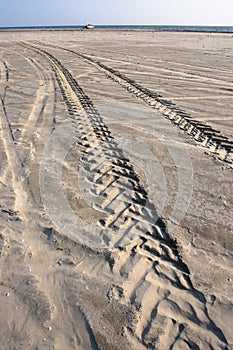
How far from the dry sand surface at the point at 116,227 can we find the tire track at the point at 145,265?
0.01m

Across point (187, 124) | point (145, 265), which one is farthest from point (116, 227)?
point (187, 124)

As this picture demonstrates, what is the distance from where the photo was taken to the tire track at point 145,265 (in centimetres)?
248

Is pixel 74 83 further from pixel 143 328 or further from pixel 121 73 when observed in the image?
pixel 143 328

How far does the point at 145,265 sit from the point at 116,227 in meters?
0.66

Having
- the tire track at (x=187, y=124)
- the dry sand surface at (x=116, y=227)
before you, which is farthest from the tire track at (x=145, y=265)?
the tire track at (x=187, y=124)

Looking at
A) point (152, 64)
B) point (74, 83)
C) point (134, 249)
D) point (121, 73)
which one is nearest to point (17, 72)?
point (74, 83)

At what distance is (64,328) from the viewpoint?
252cm

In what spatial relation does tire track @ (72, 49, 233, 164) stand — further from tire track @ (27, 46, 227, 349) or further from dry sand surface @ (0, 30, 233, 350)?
tire track @ (27, 46, 227, 349)

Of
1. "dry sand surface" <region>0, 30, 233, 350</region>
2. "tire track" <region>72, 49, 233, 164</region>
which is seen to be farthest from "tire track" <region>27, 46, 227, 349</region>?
"tire track" <region>72, 49, 233, 164</region>

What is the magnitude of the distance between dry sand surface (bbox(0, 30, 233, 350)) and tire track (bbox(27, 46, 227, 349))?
0.4 inches

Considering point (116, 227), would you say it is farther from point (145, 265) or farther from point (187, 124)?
point (187, 124)

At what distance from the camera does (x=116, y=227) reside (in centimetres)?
356

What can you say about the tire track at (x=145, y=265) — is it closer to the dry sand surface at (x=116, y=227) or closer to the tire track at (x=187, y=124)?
the dry sand surface at (x=116, y=227)

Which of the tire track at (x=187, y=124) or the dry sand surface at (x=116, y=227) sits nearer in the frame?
the dry sand surface at (x=116, y=227)
